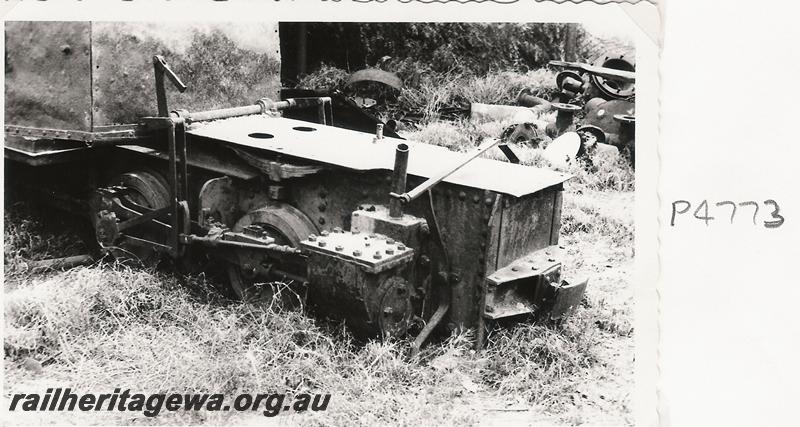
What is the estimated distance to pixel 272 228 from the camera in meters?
3.40

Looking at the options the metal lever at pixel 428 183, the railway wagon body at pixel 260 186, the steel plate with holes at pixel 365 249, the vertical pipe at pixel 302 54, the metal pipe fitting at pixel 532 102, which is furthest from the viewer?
the metal pipe fitting at pixel 532 102

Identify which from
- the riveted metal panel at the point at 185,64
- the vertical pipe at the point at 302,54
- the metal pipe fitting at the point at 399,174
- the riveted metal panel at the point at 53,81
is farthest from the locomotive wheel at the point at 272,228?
the vertical pipe at the point at 302,54

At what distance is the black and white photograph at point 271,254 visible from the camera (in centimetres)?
281

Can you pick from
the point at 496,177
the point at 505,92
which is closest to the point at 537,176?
the point at 496,177

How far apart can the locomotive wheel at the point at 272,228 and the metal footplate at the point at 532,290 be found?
3.02 ft

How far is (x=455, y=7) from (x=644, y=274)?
50.3 inches

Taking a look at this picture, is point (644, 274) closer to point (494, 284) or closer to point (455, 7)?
point (494, 284)

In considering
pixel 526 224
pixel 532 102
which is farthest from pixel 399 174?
pixel 532 102

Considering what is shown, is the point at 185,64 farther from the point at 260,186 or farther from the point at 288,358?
the point at 288,358

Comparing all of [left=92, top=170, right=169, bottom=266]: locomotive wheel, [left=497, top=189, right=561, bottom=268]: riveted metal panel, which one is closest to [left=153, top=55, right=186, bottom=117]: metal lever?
[left=92, top=170, right=169, bottom=266]: locomotive wheel

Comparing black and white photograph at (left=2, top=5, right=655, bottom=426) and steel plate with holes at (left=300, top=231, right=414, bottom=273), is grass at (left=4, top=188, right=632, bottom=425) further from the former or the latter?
steel plate with holes at (left=300, top=231, right=414, bottom=273)

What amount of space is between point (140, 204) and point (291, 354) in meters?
1.40

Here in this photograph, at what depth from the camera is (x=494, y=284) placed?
120 inches

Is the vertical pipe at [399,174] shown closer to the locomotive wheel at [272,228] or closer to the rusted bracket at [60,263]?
the locomotive wheel at [272,228]
